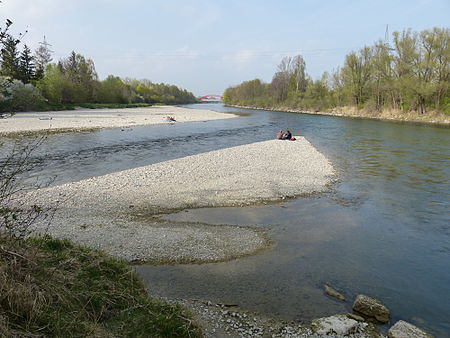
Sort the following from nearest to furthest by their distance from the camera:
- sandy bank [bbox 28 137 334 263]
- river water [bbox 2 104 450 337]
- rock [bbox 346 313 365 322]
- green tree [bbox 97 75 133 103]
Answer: rock [bbox 346 313 365 322], river water [bbox 2 104 450 337], sandy bank [bbox 28 137 334 263], green tree [bbox 97 75 133 103]

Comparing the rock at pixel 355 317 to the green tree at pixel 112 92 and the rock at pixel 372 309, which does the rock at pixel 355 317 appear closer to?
the rock at pixel 372 309

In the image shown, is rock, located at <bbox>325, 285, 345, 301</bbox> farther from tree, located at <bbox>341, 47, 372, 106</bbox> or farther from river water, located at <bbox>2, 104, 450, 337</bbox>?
tree, located at <bbox>341, 47, 372, 106</bbox>

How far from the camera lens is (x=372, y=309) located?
692 centimetres

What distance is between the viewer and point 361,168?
2262 centimetres

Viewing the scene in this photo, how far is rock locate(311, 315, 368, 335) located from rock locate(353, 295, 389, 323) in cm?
41

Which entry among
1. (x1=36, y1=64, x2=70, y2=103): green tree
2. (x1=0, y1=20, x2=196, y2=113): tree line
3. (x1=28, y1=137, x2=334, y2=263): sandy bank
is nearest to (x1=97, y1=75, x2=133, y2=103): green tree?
(x1=0, y1=20, x2=196, y2=113): tree line

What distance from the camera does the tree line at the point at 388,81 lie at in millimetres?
58969

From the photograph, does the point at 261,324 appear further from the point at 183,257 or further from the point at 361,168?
the point at 361,168

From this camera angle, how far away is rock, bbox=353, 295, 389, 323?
22.5 feet

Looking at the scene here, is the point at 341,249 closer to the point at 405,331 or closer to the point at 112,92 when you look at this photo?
the point at 405,331

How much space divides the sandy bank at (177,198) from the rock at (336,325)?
3.68 meters

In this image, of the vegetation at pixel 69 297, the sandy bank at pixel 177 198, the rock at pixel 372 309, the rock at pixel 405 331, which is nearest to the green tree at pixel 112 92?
the sandy bank at pixel 177 198

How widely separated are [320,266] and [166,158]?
57.2 ft

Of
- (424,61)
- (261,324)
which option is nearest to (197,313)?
(261,324)
